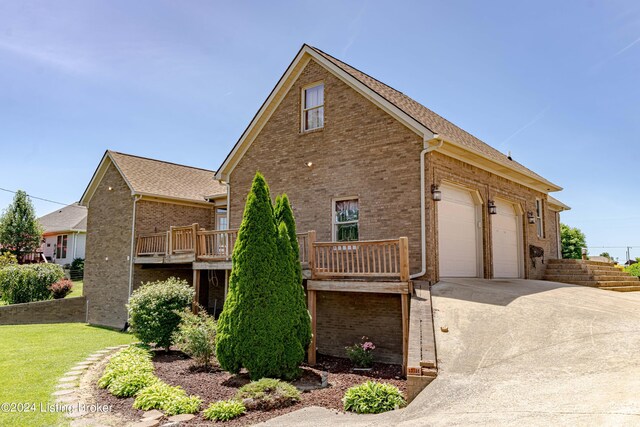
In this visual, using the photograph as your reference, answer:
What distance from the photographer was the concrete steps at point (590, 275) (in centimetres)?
1539

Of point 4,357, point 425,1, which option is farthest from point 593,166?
point 4,357

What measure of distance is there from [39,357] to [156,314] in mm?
2768

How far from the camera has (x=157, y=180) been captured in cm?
2009

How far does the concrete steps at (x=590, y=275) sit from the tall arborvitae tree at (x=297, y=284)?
1126cm

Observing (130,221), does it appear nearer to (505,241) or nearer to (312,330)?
(312,330)

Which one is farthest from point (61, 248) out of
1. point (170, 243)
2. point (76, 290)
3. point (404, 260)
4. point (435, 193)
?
point (404, 260)

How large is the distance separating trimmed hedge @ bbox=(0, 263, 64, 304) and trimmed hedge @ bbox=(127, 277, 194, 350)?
11.7m

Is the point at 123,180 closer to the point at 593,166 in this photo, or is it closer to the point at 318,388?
the point at 318,388

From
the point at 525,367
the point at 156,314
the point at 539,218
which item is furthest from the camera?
the point at 539,218

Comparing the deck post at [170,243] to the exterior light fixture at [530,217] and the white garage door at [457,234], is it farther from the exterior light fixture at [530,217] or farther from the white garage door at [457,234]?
the exterior light fixture at [530,217]

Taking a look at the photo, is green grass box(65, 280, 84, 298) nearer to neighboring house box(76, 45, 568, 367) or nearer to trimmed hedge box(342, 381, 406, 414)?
neighboring house box(76, 45, 568, 367)

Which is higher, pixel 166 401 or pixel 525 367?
pixel 525 367

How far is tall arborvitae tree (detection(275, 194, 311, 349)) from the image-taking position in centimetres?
927

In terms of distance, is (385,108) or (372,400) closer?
(372,400)
